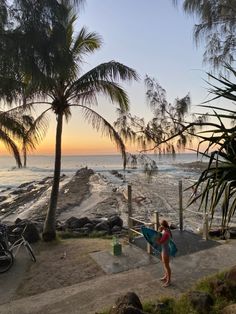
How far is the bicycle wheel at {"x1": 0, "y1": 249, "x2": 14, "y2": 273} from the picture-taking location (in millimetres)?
9689

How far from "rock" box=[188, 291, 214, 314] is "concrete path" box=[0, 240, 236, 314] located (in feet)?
4.32

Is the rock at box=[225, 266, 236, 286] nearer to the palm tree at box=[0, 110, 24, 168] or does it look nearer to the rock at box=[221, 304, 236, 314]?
the rock at box=[221, 304, 236, 314]

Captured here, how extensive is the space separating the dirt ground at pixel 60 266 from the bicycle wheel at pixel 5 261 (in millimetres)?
527

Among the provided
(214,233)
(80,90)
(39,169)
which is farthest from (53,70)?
(39,169)

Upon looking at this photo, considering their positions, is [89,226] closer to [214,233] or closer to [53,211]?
[53,211]

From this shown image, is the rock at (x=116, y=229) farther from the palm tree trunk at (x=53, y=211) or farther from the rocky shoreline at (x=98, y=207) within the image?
the palm tree trunk at (x=53, y=211)

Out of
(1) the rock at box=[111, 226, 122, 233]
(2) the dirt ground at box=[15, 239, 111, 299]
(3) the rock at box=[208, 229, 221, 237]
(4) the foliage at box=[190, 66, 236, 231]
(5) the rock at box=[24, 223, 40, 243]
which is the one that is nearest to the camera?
(4) the foliage at box=[190, 66, 236, 231]

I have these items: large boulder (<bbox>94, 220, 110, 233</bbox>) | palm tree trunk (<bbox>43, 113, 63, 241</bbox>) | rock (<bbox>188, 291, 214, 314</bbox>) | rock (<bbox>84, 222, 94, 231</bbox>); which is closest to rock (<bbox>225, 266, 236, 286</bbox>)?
rock (<bbox>188, 291, 214, 314</bbox>)

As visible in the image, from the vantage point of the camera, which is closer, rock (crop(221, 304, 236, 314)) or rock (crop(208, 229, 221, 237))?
rock (crop(221, 304, 236, 314))

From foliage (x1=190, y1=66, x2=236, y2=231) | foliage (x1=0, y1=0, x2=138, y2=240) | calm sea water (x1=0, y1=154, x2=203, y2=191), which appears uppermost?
foliage (x1=0, y1=0, x2=138, y2=240)

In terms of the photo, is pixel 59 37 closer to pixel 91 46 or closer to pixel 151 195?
pixel 91 46

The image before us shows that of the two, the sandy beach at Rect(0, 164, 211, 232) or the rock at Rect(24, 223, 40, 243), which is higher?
the rock at Rect(24, 223, 40, 243)

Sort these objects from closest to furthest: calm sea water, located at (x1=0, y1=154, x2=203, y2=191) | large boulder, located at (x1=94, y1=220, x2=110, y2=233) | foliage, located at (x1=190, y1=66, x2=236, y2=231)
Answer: foliage, located at (x1=190, y1=66, x2=236, y2=231) → large boulder, located at (x1=94, y1=220, x2=110, y2=233) → calm sea water, located at (x1=0, y1=154, x2=203, y2=191)

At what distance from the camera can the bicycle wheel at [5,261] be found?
9689 millimetres
